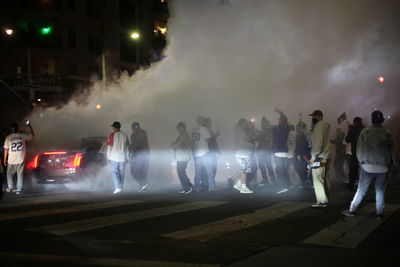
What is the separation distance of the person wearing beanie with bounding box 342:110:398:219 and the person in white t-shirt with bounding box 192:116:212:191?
492 centimetres

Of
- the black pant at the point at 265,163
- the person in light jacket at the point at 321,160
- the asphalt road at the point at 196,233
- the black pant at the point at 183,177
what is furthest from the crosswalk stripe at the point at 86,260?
the black pant at the point at 265,163

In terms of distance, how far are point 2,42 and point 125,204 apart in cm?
2903

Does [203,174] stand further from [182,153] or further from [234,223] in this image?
[234,223]

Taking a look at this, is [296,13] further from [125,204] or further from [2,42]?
[2,42]

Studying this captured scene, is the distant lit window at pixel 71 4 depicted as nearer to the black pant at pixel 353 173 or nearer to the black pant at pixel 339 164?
the black pant at pixel 339 164

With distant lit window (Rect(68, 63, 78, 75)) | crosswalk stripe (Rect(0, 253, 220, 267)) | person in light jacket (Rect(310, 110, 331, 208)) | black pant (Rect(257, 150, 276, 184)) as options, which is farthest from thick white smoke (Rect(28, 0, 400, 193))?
distant lit window (Rect(68, 63, 78, 75))

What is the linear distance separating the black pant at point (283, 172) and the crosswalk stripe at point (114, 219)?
3.10 meters

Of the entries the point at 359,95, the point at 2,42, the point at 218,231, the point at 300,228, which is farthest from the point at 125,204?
the point at 2,42

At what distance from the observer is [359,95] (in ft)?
69.7

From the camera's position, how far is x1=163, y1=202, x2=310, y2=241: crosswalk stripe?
21.2 feet

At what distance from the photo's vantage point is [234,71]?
55.6ft

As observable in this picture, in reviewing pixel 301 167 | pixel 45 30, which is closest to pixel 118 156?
pixel 301 167

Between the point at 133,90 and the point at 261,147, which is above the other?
the point at 133,90

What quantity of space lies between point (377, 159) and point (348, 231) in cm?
142
